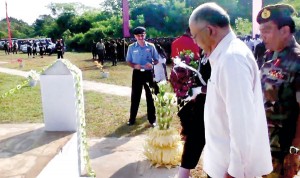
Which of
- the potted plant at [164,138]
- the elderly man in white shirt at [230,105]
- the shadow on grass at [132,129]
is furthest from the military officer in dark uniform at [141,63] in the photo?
the elderly man in white shirt at [230,105]

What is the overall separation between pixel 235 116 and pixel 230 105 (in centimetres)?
6

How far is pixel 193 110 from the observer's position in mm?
3348

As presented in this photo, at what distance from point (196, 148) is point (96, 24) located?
4209 centimetres

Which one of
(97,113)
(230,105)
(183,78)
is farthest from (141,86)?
(230,105)

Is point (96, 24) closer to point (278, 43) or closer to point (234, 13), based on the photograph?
point (234, 13)

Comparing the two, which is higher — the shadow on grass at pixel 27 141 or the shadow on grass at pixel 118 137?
the shadow on grass at pixel 27 141

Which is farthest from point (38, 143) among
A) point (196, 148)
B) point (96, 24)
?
point (96, 24)

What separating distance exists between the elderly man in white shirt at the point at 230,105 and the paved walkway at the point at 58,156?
1.63 m

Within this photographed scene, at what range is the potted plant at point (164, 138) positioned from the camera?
4.03 m

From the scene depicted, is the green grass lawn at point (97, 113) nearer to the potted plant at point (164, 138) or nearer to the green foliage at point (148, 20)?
the potted plant at point (164, 138)

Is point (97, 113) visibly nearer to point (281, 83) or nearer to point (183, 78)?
point (183, 78)

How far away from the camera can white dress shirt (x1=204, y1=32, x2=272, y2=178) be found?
1658 millimetres

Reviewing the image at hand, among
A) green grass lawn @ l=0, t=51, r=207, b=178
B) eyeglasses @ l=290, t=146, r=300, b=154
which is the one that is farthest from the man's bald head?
green grass lawn @ l=0, t=51, r=207, b=178

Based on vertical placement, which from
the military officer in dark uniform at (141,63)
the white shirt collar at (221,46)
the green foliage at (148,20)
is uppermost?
the green foliage at (148,20)
